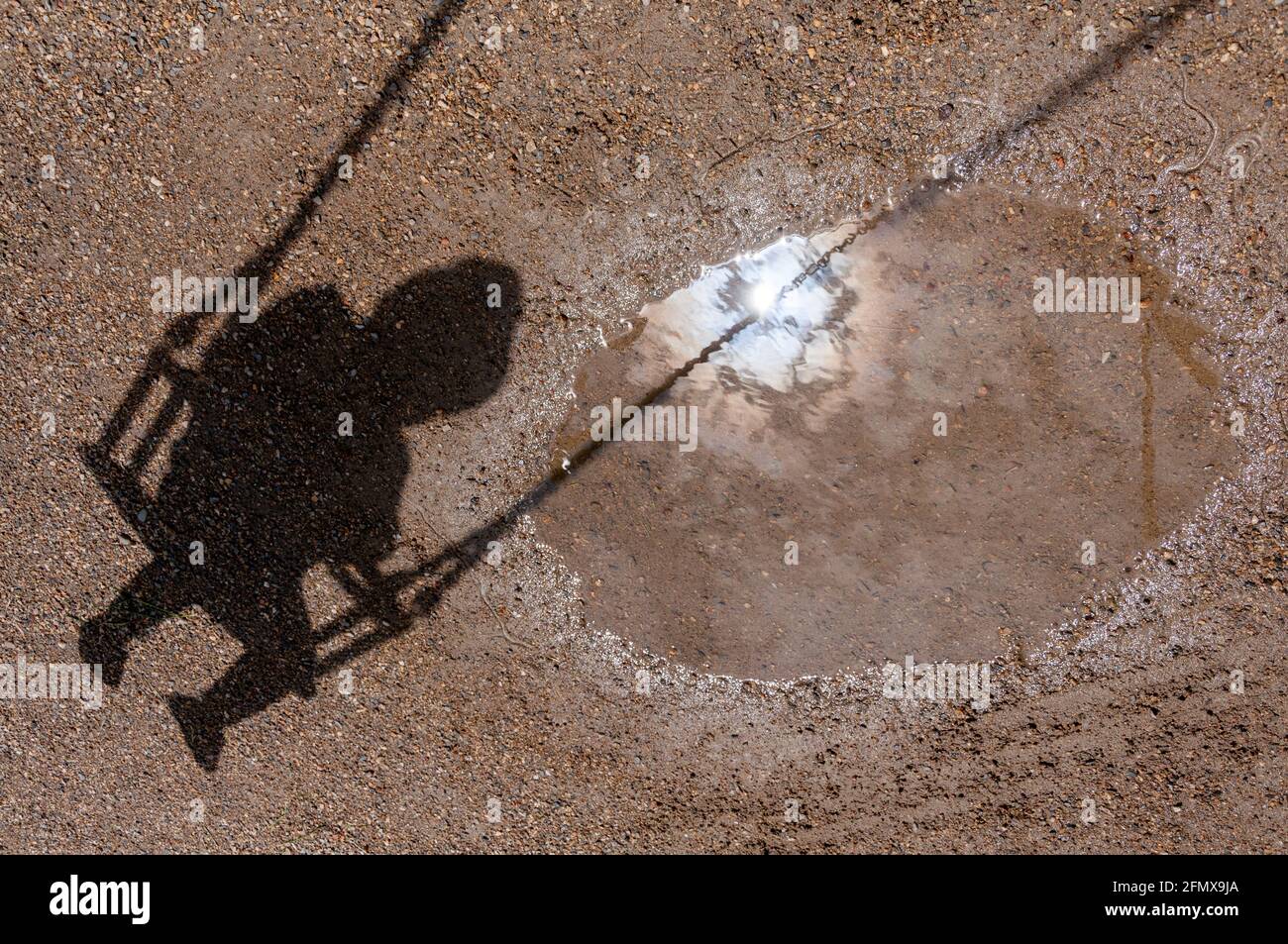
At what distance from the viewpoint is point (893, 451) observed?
3545 mm

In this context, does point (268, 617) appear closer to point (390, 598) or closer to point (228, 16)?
point (390, 598)

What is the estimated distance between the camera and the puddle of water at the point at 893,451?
3424 mm

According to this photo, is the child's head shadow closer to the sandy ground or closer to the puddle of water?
the sandy ground

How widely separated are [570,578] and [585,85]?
9.00 feet

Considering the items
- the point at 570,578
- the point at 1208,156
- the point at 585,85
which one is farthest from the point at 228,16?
the point at 1208,156

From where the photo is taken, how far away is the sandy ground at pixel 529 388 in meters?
3.33

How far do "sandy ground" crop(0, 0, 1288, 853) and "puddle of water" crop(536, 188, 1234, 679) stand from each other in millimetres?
162

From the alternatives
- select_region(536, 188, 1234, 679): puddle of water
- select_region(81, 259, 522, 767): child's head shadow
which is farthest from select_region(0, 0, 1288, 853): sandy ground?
select_region(536, 188, 1234, 679): puddle of water

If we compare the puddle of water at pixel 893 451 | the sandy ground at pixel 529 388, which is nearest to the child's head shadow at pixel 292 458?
the sandy ground at pixel 529 388

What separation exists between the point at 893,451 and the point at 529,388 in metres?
2.10

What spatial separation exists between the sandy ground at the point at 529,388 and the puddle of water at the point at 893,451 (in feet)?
0.53

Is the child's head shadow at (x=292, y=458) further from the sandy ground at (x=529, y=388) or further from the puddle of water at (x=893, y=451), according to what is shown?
the puddle of water at (x=893, y=451)

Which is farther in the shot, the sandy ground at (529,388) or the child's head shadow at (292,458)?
the child's head shadow at (292,458)

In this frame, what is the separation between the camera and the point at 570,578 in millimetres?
3729
